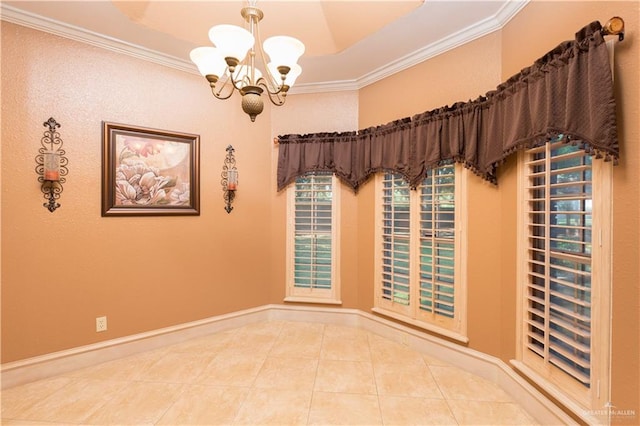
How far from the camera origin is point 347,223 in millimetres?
3531

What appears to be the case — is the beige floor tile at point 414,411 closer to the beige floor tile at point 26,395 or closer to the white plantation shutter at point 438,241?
the white plantation shutter at point 438,241

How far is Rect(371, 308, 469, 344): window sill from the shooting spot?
2.55 m

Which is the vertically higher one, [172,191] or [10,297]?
[172,191]

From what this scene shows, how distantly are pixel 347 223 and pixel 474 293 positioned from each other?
1.55 meters

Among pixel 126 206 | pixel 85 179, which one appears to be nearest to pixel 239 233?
pixel 126 206

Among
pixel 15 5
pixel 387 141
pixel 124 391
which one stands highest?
pixel 15 5

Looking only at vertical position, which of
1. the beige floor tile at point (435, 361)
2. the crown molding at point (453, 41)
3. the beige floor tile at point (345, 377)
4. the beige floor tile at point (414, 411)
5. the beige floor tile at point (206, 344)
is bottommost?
the beige floor tile at point (414, 411)

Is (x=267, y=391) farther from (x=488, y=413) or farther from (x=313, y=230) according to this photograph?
(x=313, y=230)

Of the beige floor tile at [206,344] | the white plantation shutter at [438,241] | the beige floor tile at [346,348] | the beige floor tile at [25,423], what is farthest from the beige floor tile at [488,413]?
the beige floor tile at [25,423]

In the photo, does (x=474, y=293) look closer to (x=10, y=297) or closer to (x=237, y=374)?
(x=237, y=374)

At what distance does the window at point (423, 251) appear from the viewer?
2602mm

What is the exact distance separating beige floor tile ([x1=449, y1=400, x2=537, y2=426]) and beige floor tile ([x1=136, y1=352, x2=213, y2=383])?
2.04 meters

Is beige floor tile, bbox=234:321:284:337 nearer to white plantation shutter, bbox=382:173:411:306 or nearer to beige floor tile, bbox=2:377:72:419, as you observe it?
white plantation shutter, bbox=382:173:411:306

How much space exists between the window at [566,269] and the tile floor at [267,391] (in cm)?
50
